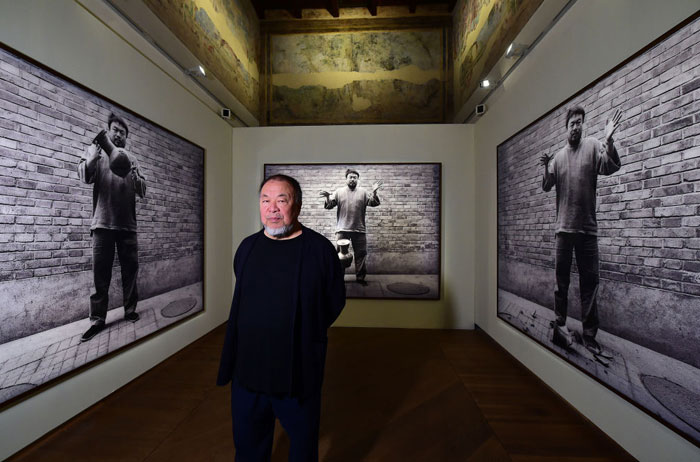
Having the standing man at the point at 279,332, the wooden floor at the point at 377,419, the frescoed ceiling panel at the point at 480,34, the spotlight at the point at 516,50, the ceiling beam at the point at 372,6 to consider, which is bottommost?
the wooden floor at the point at 377,419

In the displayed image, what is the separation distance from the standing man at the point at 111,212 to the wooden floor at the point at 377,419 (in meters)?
0.78

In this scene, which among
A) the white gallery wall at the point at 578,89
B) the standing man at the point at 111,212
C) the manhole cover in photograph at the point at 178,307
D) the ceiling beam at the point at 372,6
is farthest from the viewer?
the ceiling beam at the point at 372,6

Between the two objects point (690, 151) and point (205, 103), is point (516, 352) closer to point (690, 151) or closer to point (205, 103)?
point (690, 151)

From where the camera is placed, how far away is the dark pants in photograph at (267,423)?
138cm

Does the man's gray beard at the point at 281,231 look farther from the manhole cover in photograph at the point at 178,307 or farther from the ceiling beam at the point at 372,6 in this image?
the ceiling beam at the point at 372,6

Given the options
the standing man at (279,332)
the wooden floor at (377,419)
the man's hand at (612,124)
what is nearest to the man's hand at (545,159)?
the man's hand at (612,124)

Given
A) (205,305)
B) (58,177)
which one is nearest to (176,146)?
(58,177)

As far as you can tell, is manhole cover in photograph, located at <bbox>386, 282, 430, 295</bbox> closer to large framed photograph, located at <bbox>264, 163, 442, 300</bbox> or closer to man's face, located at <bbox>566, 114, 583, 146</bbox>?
large framed photograph, located at <bbox>264, 163, 442, 300</bbox>

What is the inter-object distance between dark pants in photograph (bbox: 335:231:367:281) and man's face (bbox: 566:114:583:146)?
3.02 m

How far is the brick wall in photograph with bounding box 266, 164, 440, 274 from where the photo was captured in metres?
4.70

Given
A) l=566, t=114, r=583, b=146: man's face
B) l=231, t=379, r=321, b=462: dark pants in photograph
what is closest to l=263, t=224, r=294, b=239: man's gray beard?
l=231, t=379, r=321, b=462: dark pants in photograph

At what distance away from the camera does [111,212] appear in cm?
258

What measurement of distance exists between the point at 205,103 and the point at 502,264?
4.88m

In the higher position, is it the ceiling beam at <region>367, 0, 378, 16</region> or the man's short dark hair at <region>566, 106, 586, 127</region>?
the ceiling beam at <region>367, 0, 378, 16</region>
